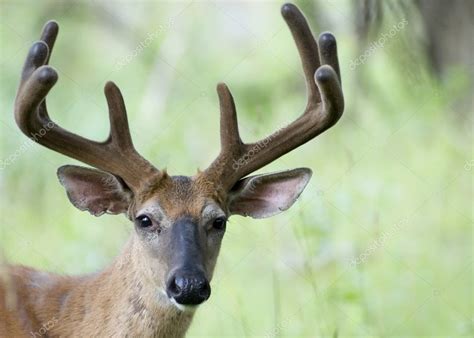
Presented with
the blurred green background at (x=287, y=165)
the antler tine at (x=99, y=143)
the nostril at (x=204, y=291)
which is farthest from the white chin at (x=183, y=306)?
the blurred green background at (x=287, y=165)

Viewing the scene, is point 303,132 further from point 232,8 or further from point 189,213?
point 232,8

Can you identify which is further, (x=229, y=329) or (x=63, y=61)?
(x=63, y=61)

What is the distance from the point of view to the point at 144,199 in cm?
700

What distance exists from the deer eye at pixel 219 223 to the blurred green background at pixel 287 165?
0.77 meters

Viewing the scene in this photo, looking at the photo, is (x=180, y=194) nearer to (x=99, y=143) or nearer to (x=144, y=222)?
(x=144, y=222)

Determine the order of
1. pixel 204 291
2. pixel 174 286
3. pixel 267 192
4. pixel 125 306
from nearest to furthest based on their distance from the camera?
pixel 204 291, pixel 174 286, pixel 125 306, pixel 267 192

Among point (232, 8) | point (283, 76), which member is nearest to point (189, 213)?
point (283, 76)

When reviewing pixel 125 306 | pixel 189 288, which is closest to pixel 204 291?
pixel 189 288

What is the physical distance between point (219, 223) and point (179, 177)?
0.39 m

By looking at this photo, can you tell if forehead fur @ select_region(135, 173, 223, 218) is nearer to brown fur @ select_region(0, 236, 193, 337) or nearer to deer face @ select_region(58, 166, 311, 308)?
deer face @ select_region(58, 166, 311, 308)

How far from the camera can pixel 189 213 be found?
6910 millimetres

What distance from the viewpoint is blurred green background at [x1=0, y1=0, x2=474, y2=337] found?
30.8 ft

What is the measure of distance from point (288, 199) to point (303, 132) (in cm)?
45

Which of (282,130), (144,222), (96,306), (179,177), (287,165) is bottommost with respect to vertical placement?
(287,165)
